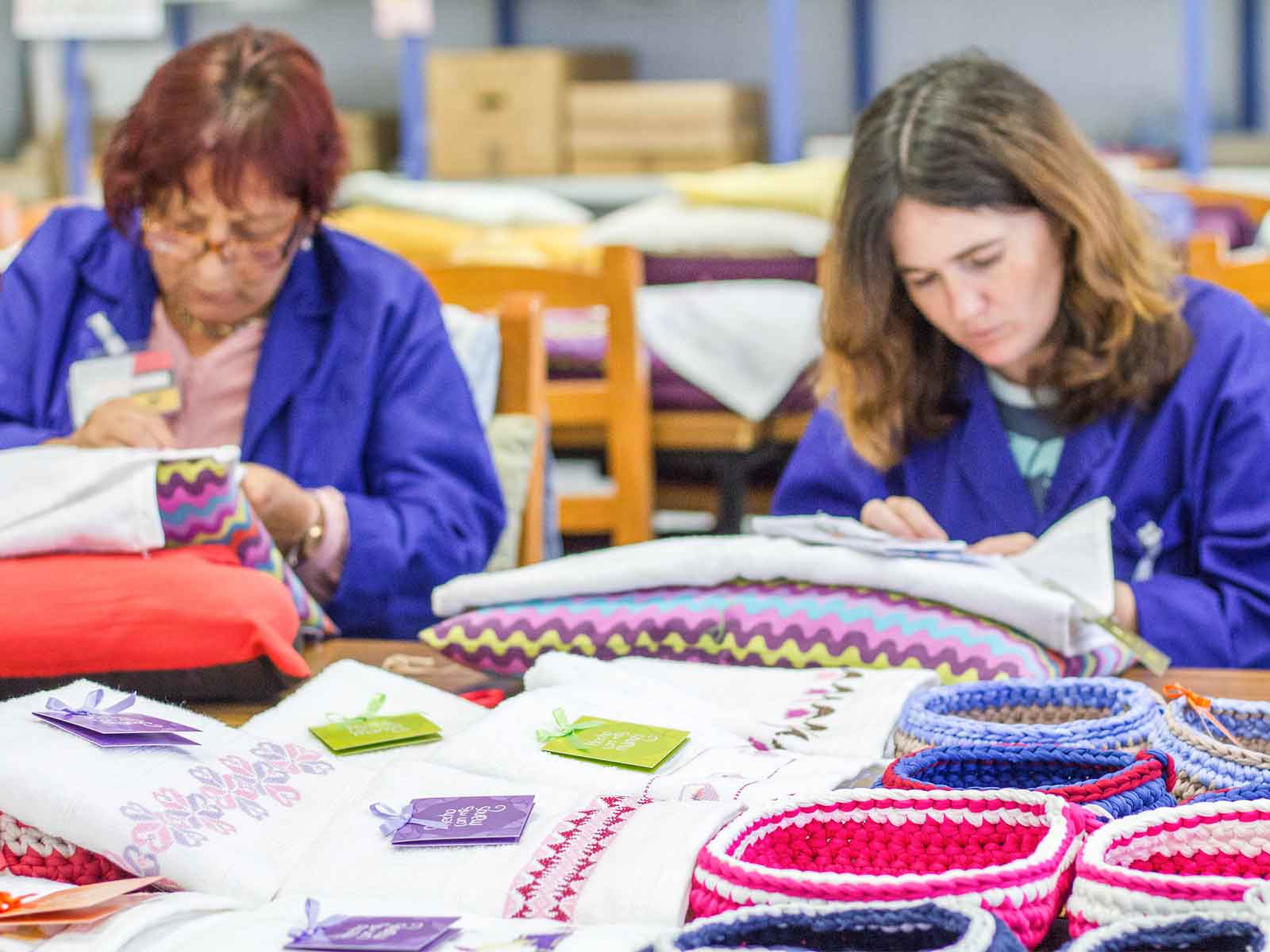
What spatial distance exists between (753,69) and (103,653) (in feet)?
15.4

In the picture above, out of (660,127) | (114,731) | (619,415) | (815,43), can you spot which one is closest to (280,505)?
(114,731)

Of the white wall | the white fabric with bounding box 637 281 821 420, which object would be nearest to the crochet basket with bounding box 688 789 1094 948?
the white fabric with bounding box 637 281 821 420

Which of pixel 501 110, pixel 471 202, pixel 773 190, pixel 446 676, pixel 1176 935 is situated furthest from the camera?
pixel 501 110

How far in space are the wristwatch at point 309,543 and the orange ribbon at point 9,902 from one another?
2.64ft

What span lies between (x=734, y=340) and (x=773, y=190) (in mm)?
881

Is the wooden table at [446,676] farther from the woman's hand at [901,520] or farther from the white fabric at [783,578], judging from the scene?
the woman's hand at [901,520]

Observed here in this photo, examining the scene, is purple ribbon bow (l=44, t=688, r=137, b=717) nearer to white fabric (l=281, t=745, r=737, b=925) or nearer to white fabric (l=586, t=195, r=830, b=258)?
white fabric (l=281, t=745, r=737, b=925)

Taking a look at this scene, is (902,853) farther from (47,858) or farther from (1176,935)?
(47,858)

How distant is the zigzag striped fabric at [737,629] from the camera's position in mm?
1104

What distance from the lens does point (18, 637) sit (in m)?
1.08

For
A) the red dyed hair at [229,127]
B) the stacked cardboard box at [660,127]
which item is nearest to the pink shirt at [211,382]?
the red dyed hair at [229,127]

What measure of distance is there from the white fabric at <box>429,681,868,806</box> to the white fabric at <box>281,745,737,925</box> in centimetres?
3

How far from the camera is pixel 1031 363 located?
159 cm

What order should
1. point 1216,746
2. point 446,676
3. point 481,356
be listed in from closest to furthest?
point 1216,746 → point 446,676 → point 481,356
